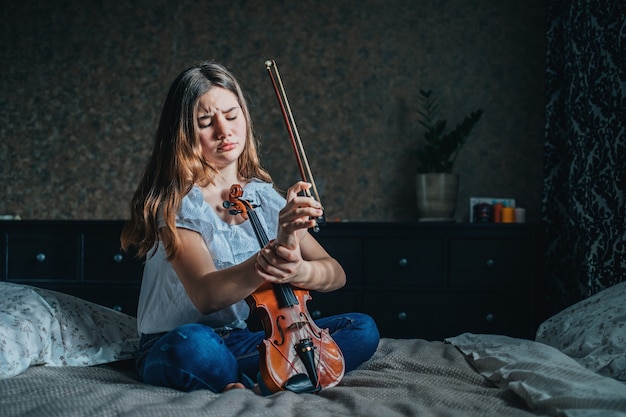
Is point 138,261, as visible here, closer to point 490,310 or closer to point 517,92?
point 490,310

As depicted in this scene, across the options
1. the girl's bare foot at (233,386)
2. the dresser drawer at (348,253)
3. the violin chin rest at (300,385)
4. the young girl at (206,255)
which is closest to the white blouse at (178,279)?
the young girl at (206,255)

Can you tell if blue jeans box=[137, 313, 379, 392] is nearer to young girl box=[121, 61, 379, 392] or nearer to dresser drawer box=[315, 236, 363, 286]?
young girl box=[121, 61, 379, 392]

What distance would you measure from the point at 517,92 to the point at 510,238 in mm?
798

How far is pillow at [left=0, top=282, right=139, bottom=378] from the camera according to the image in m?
1.47

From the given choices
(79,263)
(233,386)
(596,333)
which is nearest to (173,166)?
(233,386)

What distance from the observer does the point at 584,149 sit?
2332 mm

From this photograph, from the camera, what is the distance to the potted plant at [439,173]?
2773 millimetres

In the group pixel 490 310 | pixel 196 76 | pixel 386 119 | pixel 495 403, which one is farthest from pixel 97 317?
pixel 386 119

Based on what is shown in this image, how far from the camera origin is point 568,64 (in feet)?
8.29

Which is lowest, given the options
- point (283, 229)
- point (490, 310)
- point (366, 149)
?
point (490, 310)

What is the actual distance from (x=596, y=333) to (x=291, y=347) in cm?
77

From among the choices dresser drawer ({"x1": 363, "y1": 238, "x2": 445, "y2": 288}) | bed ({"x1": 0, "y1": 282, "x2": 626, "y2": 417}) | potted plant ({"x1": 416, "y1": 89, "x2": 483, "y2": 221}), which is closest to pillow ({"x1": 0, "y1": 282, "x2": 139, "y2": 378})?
bed ({"x1": 0, "y1": 282, "x2": 626, "y2": 417})

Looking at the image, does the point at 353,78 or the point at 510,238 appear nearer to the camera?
the point at 510,238

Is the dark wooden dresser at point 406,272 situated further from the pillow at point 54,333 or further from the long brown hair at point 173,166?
the long brown hair at point 173,166
